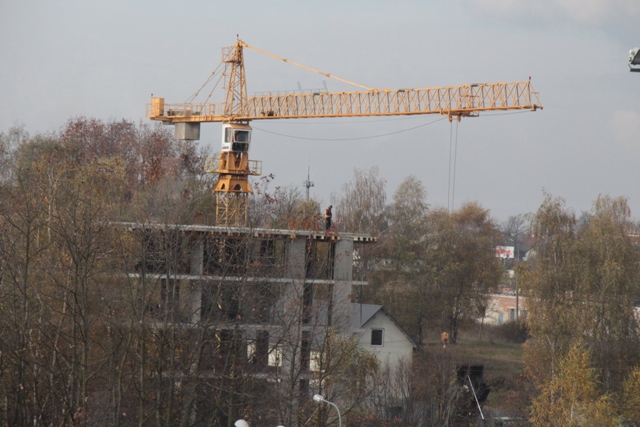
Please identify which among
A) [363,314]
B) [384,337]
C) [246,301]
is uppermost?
[246,301]

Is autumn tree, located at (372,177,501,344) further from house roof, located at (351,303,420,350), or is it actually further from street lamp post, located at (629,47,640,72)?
street lamp post, located at (629,47,640,72)

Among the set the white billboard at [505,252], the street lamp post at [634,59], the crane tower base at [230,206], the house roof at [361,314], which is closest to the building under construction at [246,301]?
the house roof at [361,314]

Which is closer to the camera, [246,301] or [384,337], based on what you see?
[246,301]

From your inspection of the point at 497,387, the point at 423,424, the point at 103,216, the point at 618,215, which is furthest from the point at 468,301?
the point at 103,216

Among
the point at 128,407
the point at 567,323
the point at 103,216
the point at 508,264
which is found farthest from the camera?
the point at 508,264

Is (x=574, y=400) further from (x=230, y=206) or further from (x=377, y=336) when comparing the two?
(x=230, y=206)

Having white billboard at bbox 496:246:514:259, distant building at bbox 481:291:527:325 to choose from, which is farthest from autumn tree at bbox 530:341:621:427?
white billboard at bbox 496:246:514:259

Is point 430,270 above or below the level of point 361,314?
above

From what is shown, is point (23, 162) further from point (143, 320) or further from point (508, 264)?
point (508, 264)

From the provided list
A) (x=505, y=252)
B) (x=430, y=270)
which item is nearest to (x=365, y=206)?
(x=430, y=270)

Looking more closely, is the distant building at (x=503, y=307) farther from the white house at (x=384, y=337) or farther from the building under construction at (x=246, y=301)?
the building under construction at (x=246, y=301)

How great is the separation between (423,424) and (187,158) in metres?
35.4

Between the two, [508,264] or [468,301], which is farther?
[508,264]

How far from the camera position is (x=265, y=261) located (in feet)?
134
